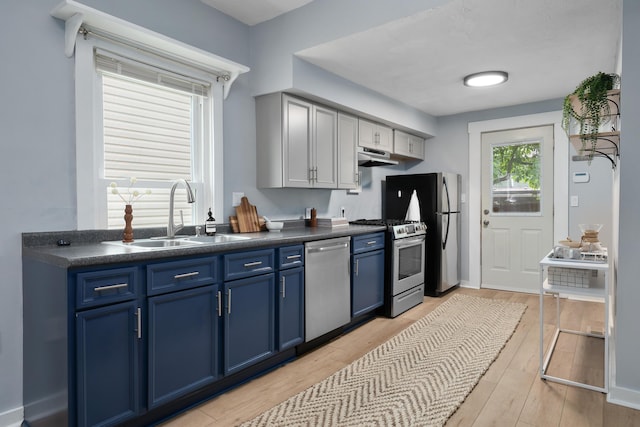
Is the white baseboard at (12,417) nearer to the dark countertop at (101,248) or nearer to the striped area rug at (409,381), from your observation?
the dark countertop at (101,248)

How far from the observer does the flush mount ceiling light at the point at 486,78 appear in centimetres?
360

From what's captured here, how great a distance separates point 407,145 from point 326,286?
2716 millimetres

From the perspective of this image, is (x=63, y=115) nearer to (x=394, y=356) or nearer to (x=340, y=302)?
(x=340, y=302)

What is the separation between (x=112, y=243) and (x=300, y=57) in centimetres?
202

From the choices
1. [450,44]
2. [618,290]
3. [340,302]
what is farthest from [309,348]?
[450,44]

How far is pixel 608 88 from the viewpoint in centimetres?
224

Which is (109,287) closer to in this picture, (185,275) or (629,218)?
(185,275)

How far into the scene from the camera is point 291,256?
270 cm

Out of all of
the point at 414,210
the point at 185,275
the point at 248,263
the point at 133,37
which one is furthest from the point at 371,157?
the point at 185,275

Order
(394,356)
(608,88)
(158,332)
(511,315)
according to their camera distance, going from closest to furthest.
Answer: (158,332) → (608,88) → (394,356) → (511,315)

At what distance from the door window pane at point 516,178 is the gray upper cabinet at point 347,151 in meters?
2.12

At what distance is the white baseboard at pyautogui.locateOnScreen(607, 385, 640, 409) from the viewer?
2109 mm

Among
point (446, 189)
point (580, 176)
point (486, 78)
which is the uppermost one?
point (486, 78)

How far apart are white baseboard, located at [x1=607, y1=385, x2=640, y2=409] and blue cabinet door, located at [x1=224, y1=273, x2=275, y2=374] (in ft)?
6.64
